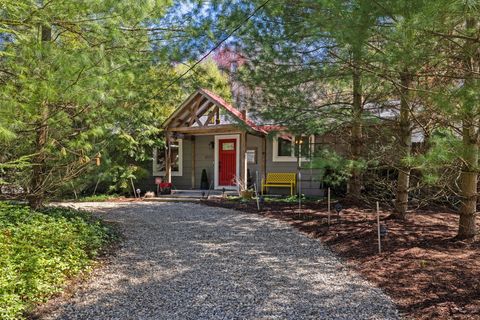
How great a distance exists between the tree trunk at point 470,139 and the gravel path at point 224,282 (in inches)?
68.9

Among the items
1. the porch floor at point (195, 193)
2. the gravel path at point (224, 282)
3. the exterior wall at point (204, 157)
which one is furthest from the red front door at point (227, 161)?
the gravel path at point (224, 282)

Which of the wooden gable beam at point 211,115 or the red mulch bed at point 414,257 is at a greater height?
the wooden gable beam at point 211,115

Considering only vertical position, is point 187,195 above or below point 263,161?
below

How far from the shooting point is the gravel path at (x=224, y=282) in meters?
3.73

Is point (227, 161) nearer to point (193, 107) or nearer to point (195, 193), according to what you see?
point (195, 193)

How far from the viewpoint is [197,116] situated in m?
14.1

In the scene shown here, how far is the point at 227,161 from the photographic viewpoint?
14.6m

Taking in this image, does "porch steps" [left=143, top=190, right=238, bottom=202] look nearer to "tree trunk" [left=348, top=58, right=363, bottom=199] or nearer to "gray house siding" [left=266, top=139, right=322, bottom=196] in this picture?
"gray house siding" [left=266, top=139, right=322, bottom=196]

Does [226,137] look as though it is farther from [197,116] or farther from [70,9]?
[70,9]

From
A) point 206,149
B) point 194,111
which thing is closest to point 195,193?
point 206,149

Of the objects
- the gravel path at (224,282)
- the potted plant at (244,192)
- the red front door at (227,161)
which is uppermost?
the red front door at (227,161)

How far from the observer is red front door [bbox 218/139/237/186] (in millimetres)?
14430

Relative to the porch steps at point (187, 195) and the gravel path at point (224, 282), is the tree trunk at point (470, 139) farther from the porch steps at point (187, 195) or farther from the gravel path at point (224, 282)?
the porch steps at point (187, 195)

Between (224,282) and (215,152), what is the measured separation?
34.1 ft
